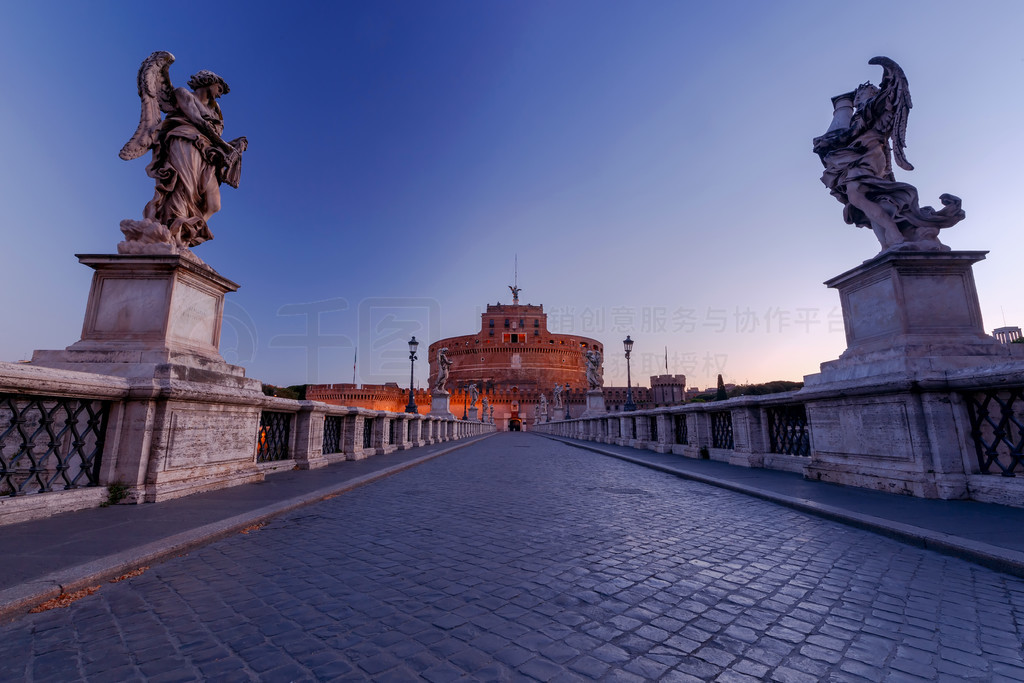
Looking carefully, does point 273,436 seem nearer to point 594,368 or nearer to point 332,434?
point 332,434

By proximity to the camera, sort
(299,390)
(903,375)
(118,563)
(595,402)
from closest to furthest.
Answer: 1. (118,563)
2. (903,375)
3. (595,402)
4. (299,390)

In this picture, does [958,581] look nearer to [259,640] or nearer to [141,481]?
[259,640]

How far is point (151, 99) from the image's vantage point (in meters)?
5.86

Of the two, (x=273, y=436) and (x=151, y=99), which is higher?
(x=151, y=99)

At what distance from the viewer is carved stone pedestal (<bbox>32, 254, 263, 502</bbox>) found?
4719 millimetres

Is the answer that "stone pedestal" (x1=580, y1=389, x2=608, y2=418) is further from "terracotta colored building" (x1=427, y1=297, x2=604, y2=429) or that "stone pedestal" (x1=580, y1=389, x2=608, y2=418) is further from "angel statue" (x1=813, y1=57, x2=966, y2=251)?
"terracotta colored building" (x1=427, y1=297, x2=604, y2=429)

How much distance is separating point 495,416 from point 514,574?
92.6m

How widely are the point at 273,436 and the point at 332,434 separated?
2627 millimetres

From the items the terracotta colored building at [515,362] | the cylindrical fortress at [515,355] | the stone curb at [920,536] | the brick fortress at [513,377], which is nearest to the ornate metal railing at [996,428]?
the stone curb at [920,536]

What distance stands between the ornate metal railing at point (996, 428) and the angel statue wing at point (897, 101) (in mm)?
3488

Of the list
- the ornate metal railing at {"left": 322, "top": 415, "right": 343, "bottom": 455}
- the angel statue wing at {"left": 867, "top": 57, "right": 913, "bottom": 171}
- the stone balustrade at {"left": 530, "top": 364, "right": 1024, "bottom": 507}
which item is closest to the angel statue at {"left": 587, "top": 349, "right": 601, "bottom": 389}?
the ornate metal railing at {"left": 322, "top": 415, "right": 343, "bottom": 455}

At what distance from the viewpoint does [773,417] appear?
8453 mm

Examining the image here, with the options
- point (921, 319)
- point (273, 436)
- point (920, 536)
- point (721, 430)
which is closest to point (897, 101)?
point (921, 319)

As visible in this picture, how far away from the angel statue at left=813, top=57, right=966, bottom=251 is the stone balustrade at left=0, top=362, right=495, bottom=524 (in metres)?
8.94
